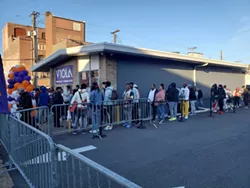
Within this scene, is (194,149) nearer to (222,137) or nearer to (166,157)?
(166,157)

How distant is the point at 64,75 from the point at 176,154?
9716 millimetres

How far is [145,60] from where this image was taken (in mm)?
Answer: 11250

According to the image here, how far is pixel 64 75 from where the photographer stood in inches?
506

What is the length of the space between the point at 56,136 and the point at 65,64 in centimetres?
637

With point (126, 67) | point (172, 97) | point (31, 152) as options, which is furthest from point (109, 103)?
point (31, 152)

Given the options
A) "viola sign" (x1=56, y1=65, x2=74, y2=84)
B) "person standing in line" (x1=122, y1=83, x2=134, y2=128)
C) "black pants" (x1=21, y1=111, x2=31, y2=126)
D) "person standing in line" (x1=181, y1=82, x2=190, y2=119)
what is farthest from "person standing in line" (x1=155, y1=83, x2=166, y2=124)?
"viola sign" (x1=56, y1=65, x2=74, y2=84)

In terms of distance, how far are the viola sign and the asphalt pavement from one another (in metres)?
5.52

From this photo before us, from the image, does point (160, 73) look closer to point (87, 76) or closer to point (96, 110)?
point (87, 76)

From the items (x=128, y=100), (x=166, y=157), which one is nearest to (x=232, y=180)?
(x=166, y=157)

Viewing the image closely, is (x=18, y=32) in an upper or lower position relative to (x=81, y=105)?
upper

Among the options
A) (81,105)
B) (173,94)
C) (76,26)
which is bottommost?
(81,105)

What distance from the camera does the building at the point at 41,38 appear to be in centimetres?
3384

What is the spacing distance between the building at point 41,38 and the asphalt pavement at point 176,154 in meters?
24.0

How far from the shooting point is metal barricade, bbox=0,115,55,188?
2570mm
